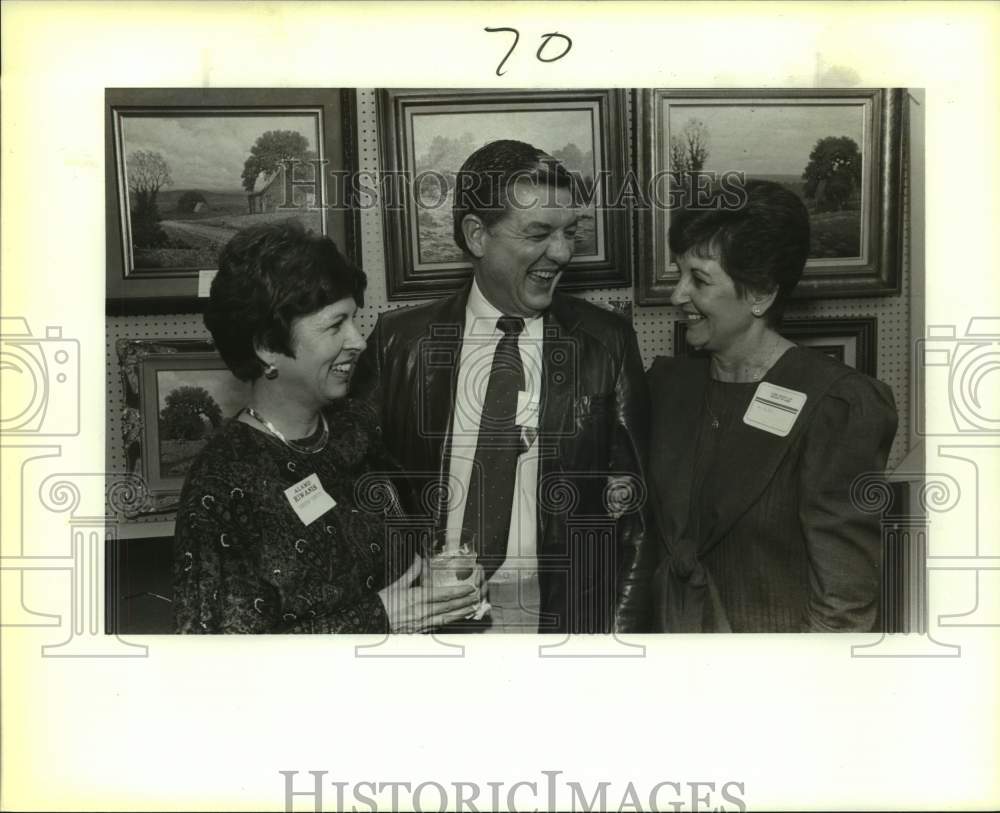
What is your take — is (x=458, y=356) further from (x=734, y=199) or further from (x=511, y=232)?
(x=734, y=199)

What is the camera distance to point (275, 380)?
96.6 inches

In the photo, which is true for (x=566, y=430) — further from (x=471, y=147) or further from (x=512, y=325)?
(x=471, y=147)

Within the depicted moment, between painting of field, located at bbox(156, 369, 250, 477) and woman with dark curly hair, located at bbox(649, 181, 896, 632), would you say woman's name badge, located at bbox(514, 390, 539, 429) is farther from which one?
painting of field, located at bbox(156, 369, 250, 477)

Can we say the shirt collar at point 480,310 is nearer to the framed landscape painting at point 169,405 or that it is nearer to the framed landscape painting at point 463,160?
the framed landscape painting at point 463,160

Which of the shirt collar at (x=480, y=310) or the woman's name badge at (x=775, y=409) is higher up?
the shirt collar at (x=480, y=310)

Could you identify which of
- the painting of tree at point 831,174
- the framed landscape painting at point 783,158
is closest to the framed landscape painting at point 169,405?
the framed landscape painting at point 783,158

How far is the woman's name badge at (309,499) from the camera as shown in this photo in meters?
2.42

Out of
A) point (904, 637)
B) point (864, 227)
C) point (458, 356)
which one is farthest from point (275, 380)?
point (904, 637)

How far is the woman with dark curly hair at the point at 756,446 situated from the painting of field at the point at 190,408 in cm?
102

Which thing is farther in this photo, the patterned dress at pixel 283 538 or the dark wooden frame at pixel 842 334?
the dark wooden frame at pixel 842 334

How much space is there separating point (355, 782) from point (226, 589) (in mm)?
563

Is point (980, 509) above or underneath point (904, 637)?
above

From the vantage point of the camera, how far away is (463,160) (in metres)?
2.48

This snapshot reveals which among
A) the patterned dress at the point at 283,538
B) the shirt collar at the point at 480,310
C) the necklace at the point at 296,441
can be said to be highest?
the shirt collar at the point at 480,310
